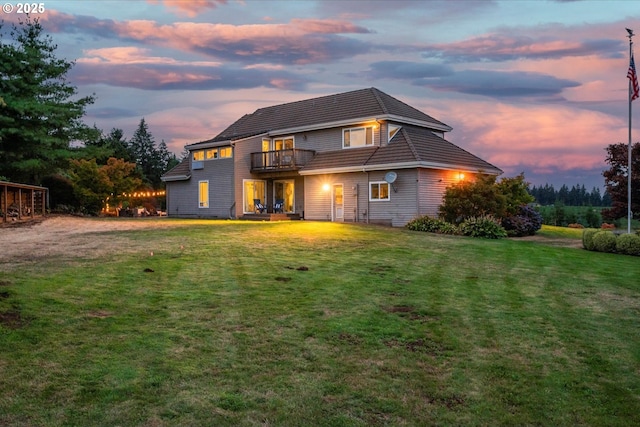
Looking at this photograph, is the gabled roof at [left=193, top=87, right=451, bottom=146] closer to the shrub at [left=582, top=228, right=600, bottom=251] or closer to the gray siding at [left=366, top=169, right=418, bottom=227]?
the gray siding at [left=366, top=169, right=418, bottom=227]

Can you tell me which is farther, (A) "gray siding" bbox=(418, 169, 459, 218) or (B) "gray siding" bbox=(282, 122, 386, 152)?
Answer: (B) "gray siding" bbox=(282, 122, 386, 152)

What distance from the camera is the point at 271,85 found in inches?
1421

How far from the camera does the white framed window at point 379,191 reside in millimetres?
27969

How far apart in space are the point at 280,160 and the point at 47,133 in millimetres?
16838

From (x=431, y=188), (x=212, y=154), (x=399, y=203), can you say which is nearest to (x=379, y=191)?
(x=399, y=203)

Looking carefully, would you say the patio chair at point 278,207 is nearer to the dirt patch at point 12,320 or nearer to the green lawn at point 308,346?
the green lawn at point 308,346

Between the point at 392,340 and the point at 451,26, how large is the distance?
17.8 metres

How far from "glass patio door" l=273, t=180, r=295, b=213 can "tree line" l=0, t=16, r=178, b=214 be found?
10.6m

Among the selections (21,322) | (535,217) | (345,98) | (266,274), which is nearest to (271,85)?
(345,98)

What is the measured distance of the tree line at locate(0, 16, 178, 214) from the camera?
3331 cm

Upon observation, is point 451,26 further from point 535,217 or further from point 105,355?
point 105,355

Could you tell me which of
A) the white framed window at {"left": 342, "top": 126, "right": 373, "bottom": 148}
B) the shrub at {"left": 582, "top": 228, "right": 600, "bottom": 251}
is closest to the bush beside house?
the shrub at {"left": 582, "top": 228, "right": 600, "bottom": 251}

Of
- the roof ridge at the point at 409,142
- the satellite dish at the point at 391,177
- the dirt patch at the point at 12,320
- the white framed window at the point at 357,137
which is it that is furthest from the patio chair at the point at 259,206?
the dirt patch at the point at 12,320

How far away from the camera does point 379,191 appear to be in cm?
2827
